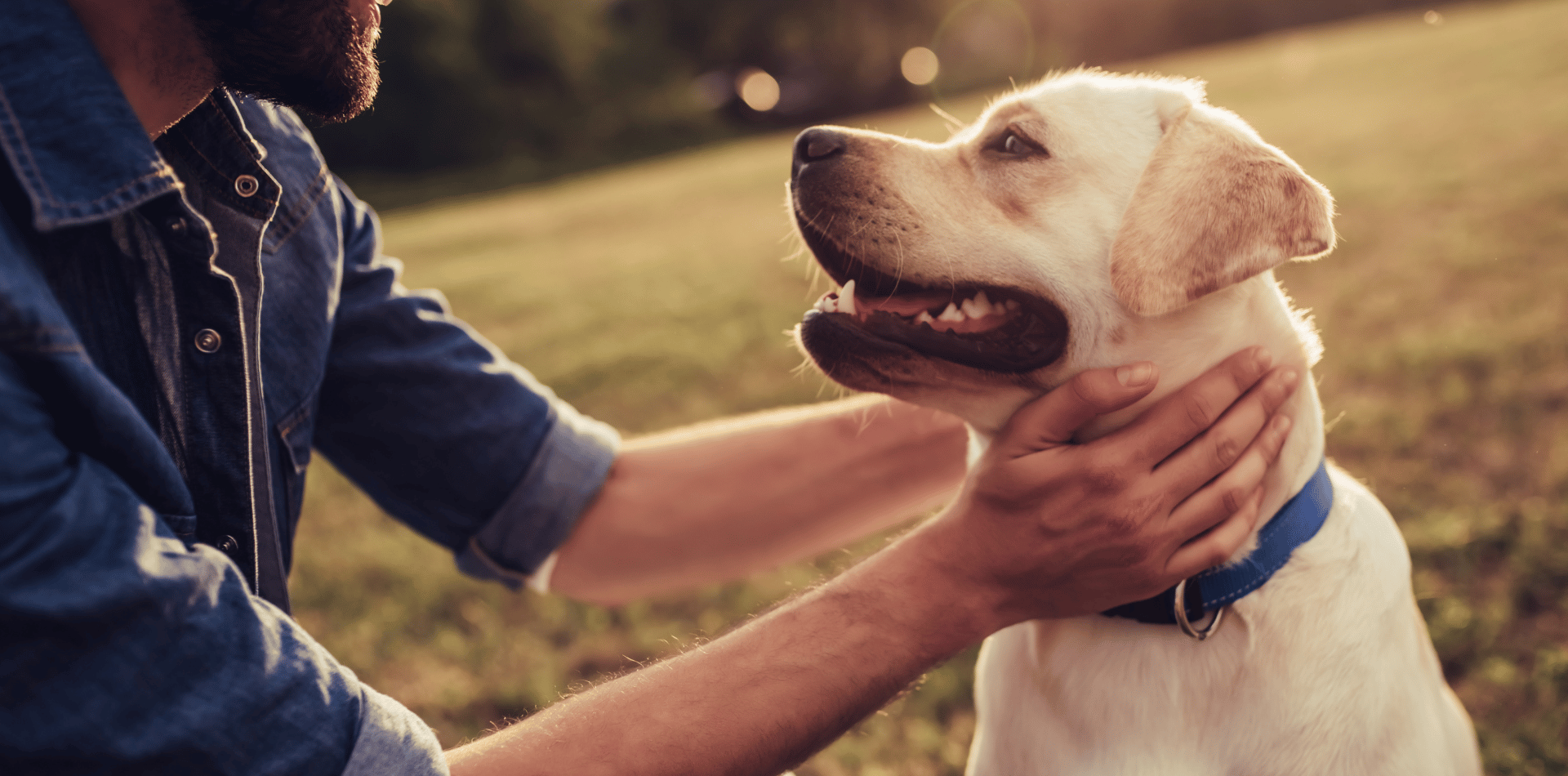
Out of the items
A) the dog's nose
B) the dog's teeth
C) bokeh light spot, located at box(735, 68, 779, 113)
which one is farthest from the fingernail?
bokeh light spot, located at box(735, 68, 779, 113)

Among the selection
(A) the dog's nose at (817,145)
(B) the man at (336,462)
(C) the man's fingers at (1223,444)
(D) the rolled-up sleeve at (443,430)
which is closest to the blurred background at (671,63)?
(D) the rolled-up sleeve at (443,430)

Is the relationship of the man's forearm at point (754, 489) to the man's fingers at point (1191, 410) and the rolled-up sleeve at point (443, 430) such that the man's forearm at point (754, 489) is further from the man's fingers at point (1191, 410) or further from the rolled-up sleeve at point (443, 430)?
→ the man's fingers at point (1191, 410)

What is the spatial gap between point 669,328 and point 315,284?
6.42 meters

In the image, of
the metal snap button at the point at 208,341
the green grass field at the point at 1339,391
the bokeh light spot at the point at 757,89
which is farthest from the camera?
the bokeh light spot at the point at 757,89

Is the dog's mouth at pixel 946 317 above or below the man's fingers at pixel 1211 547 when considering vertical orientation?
above

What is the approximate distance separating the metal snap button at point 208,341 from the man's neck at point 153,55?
336mm

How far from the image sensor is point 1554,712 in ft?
9.18

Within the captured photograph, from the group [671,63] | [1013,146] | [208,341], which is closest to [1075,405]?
[1013,146]

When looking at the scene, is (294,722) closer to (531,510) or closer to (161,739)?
(161,739)

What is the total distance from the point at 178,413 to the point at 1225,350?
6.55 ft

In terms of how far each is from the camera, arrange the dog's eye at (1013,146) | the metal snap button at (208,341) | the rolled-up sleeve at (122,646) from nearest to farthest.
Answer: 1. the rolled-up sleeve at (122,646)
2. the metal snap button at (208,341)
3. the dog's eye at (1013,146)

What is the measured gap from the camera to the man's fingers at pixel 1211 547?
6.23 feet

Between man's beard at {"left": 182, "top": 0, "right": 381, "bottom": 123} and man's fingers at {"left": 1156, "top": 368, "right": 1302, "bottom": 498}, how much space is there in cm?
177

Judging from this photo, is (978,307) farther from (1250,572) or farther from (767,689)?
(767,689)
